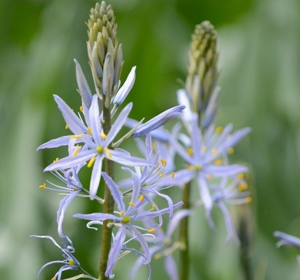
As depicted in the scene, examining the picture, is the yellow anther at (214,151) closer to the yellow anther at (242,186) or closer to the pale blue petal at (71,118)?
the yellow anther at (242,186)

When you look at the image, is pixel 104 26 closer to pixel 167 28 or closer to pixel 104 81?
pixel 104 81

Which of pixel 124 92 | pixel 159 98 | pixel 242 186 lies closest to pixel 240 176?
pixel 242 186

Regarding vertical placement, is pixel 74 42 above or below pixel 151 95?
above

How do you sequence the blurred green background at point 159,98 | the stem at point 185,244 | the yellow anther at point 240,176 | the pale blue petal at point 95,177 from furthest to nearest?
the blurred green background at point 159,98
the yellow anther at point 240,176
the stem at point 185,244
the pale blue petal at point 95,177

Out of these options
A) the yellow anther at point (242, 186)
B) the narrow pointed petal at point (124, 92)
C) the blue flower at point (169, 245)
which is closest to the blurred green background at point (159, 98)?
the yellow anther at point (242, 186)

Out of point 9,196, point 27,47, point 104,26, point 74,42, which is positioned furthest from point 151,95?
point 104,26

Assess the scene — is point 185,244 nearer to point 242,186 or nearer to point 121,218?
point 242,186
